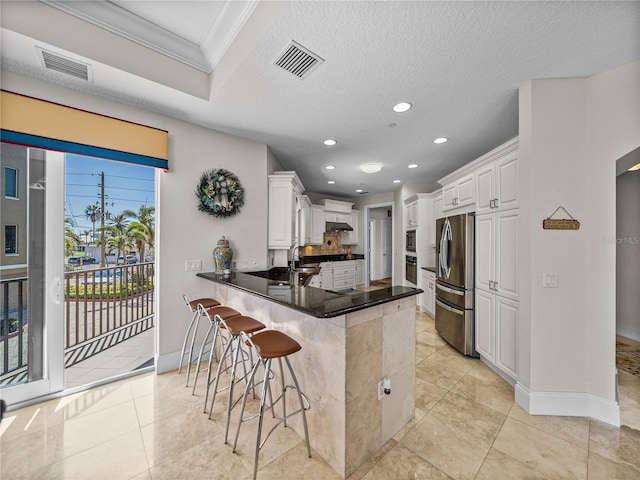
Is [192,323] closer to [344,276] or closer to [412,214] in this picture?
[412,214]

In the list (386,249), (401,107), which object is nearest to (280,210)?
(401,107)

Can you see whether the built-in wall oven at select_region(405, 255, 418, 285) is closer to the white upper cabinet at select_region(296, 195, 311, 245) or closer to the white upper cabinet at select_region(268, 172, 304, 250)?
the white upper cabinet at select_region(296, 195, 311, 245)

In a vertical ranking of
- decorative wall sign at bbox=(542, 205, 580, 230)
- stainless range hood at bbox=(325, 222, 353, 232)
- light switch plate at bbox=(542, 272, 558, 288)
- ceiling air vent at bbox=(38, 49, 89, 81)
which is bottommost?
light switch plate at bbox=(542, 272, 558, 288)

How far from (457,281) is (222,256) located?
272cm

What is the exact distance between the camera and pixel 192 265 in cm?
276

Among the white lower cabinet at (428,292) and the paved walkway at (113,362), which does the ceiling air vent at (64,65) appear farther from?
the white lower cabinet at (428,292)

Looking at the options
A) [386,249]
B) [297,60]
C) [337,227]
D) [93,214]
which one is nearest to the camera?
[297,60]

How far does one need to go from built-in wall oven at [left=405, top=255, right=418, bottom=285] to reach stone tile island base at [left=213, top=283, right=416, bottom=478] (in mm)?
3149

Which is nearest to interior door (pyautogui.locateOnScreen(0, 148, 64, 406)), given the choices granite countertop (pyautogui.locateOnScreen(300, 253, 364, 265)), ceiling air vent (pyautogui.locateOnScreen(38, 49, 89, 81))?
ceiling air vent (pyautogui.locateOnScreen(38, 49, 89, 81))

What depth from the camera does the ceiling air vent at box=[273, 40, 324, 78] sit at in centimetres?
170

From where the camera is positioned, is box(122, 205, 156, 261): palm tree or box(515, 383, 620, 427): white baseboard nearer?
box(515, 383, 620, 427): white baseboard

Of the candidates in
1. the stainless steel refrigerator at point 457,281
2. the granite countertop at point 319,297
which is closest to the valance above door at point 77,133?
the granite countertop at point 319,297

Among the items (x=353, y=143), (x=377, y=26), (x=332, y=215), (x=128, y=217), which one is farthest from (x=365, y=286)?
(x=377, y=26)

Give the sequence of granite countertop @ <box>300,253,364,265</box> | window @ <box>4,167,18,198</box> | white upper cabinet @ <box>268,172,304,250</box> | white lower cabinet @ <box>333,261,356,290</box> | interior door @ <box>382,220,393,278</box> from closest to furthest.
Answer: window @ <box>4,167,18,198</box> → white upper cabinet @ <box>268,172,304,250</box> → granite countertop @ <box>300,253,364,265</box> → white lower cabinet @ <box>333,261,356,290</box> → interior door @ <box>382,220,393,278</box>
